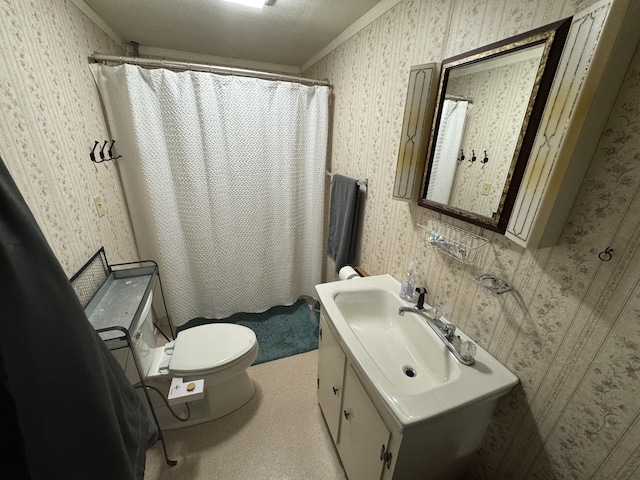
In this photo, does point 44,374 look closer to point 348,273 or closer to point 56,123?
point 56,123

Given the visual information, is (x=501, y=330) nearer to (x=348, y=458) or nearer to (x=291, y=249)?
(x=348, y=458)

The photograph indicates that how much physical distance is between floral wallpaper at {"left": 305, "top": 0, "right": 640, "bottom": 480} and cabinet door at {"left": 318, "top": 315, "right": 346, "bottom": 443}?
0.50 meters

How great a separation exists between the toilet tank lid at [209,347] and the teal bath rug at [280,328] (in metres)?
0.48

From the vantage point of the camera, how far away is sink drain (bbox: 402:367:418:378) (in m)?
0.98

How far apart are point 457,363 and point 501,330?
0.60ft

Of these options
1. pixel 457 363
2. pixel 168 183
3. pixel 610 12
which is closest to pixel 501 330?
pixel 457 363

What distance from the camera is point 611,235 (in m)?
0.57

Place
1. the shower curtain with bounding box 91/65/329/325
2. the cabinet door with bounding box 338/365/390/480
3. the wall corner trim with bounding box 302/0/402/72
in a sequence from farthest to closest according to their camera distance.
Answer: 1. the shower curtain with bounding box 91/65/329/325
2. the wall corner trim with bounding box 302/0/402/72
3. the cabinet door with bounding box 338/365/390/480

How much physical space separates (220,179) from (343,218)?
0.93 m

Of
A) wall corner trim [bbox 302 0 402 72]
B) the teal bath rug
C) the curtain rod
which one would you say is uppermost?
wall corner trim [bbox 302 0 402 72]

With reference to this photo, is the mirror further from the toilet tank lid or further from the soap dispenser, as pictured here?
the toilet tank lid

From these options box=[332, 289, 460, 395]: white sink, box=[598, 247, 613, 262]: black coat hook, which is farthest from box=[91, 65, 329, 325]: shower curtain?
box=[598, 247, 613, 262]: black coat hook

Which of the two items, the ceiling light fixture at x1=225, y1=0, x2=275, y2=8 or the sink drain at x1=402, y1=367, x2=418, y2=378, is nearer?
the sink drain at x1=402, y1=367, x2=418, y2=378

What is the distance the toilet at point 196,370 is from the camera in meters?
1.20
